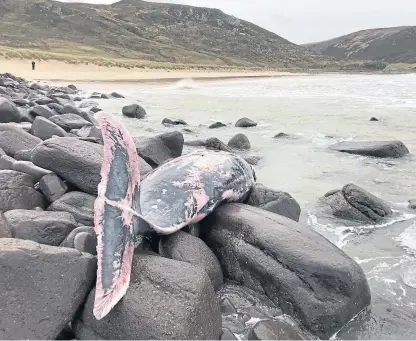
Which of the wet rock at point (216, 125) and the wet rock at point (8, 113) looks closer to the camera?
the wet rock at point (8, 113)

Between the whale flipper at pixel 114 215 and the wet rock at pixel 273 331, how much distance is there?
3.39 ft

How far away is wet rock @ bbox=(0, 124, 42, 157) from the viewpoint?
673cm

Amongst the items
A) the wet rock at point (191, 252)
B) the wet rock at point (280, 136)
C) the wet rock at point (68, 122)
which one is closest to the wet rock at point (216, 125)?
the wet rock at point (280, 136)

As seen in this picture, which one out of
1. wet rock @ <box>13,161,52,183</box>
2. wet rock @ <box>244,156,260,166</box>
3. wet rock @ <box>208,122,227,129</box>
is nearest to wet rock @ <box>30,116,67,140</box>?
wet rock @ <box>13,161,52,183</box>

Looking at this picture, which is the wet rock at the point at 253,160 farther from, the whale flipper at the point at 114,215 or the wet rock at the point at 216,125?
the whale flipper at the point at 114,215

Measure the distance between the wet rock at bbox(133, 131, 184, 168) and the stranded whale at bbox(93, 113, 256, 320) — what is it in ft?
6.17

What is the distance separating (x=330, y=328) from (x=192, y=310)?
51.3 inches

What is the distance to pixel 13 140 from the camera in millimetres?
6879

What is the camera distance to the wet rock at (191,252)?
423 cm

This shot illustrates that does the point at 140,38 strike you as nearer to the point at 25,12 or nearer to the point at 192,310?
the point at 25,12

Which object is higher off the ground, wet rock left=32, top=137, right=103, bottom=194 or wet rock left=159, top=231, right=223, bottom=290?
wet rock left=32, top=137, right=103, bottom=194

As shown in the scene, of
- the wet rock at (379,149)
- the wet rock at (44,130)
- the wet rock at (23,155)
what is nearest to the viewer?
the wet rock at (23,155)

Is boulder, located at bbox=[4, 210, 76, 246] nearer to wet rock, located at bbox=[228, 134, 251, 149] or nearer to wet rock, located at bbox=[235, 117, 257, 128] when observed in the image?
wet rock, located at bbox=[228, 134, 251, 149]

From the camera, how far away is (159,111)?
19.3 meters
